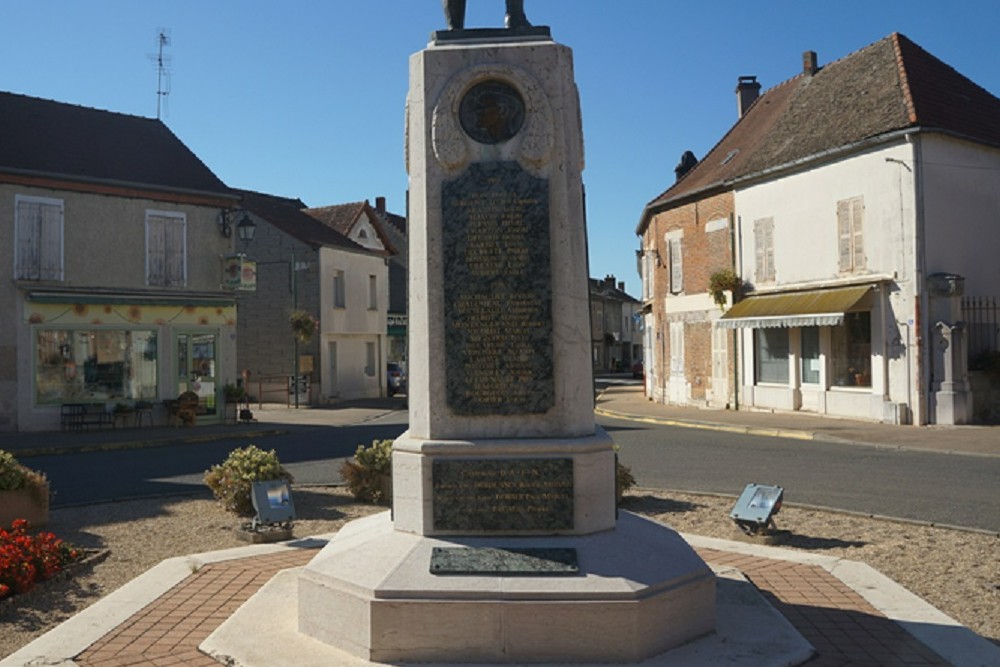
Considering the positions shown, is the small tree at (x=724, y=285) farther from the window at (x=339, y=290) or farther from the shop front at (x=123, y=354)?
the window at (x=339, y=290)

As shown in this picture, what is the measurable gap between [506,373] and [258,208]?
2851cm

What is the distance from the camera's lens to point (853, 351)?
816 inches

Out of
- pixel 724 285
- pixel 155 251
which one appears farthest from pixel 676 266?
pixel 155 251

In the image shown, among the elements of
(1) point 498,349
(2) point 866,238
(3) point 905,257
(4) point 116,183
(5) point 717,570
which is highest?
(4) point 116,183

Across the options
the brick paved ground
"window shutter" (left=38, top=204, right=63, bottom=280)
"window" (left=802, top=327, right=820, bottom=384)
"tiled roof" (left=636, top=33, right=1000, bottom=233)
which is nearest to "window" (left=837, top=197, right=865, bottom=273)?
"tiled roof" (left=636, top=33, right=1000, bottom=233)

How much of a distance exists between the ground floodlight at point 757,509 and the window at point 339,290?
2589cm

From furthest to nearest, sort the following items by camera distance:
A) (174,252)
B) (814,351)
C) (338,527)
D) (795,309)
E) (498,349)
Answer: (174,252), (814,351), (795,309), (338,527), (498,349)

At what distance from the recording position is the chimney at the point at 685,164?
34344mm

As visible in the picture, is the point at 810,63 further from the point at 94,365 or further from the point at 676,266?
the point at 94,365

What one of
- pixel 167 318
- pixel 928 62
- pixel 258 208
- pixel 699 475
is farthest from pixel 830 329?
pixel 258 208

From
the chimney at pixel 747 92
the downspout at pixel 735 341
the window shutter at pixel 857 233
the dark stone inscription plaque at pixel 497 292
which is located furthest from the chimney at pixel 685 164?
the dark stone inscription plaque at pixel 497 292

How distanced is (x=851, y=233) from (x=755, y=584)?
15.9 m

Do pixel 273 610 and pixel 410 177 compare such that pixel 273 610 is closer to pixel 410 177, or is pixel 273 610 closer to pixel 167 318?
pixel 410 177

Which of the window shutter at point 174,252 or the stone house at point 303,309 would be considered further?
the stone house at point 303,309
